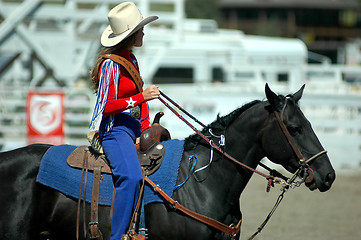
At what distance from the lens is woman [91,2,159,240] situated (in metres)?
3.60

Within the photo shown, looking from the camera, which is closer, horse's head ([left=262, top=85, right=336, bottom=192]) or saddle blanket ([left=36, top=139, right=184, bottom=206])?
horse's head ([left=262, top=85, right=336, bottom=192])

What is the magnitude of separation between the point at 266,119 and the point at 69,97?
8.71 metres

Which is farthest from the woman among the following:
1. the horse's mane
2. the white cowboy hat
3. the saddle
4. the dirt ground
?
the dirt ground

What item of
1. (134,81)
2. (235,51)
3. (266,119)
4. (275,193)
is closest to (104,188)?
(134,81)

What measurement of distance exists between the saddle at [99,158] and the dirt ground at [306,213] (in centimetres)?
300

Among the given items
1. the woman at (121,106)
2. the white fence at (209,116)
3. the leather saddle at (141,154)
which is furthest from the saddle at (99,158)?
the white fence at (209,116)

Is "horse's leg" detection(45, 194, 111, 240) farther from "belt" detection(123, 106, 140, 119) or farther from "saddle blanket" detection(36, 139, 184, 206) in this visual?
"belt" detection(123, 106, 140, 119)

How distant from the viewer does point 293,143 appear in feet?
11.9

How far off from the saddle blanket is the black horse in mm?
64

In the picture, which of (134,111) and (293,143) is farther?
(134,111)

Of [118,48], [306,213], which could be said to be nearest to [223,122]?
[118,48]

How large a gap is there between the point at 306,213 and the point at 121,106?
503 cm

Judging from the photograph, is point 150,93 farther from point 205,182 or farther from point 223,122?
point 205,182

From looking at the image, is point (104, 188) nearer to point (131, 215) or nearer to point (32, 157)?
point (131, 215)
